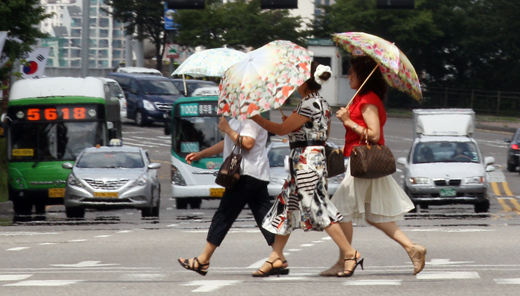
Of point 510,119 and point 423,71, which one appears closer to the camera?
point 510,119

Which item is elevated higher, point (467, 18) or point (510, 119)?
point (467, 18)

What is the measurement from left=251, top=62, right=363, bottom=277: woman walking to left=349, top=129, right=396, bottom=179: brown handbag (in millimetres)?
250

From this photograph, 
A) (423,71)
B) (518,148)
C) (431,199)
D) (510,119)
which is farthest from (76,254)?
(423,71)

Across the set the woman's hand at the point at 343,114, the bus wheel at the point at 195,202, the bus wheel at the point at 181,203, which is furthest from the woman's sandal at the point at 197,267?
the bus wheel at the point at 195,202

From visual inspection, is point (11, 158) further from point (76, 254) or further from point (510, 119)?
point (510, 119)

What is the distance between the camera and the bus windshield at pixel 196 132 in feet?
79.2

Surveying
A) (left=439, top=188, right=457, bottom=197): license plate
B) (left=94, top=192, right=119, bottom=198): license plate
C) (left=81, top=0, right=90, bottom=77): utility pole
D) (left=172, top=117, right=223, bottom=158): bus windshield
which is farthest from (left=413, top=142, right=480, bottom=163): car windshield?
(left=81, top=0, right=90, bottom=77): utility pole

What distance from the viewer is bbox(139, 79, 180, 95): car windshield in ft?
148

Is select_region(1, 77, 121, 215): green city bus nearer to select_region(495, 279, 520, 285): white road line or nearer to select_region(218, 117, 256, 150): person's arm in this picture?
select_region(218, 117, 256, 150): person's arm

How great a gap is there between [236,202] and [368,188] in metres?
1.05

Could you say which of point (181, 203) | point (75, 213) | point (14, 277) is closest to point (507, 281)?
point (14, 277)

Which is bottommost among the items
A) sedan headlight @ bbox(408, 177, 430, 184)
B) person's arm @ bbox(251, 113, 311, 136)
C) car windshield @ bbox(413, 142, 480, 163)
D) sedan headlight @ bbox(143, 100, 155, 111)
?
sedan headlight @ bbox(143, 100, 155, 111)

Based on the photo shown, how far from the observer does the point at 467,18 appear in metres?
52.7

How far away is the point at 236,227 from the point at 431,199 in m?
5.59
